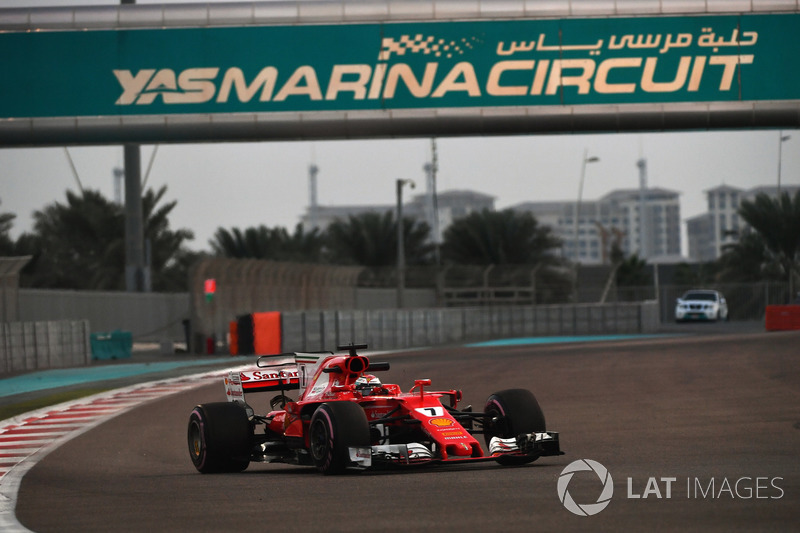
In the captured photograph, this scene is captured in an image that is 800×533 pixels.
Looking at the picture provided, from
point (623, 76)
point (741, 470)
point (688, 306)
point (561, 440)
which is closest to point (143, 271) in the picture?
point (623, 76)

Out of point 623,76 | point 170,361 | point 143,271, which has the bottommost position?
point 170,361

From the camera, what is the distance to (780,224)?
49.0m

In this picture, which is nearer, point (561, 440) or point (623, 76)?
point (561, 440)

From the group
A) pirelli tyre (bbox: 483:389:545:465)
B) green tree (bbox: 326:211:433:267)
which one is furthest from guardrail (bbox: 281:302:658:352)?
pirelli tyre (bbox: 483:389:545:465)

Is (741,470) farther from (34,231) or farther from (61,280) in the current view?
(34,231)

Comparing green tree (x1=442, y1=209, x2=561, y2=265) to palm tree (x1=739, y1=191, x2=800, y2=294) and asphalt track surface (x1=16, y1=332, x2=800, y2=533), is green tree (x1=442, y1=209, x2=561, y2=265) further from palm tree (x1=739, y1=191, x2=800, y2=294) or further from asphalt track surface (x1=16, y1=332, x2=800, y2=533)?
asphalt track surface (x1=16, y1=332, x2=800, y2=533)

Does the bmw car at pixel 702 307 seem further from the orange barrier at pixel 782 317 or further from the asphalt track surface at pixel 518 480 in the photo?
the asphalt track surface at pixel 518 480

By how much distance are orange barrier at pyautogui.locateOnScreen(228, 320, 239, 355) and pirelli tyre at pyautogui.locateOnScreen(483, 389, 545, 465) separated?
2194cm

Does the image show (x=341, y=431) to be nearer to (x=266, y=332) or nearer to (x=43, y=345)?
(x=43, y=345)

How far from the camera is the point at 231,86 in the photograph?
2238 cm

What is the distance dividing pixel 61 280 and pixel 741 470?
47.5 metres

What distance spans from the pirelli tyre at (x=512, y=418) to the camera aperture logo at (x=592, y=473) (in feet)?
1.53

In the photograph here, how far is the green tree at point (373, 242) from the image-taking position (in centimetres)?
6244

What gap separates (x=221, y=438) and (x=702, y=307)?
41.9 metres
